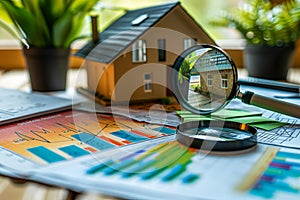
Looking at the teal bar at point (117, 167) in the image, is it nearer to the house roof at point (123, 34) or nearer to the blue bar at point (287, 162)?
the blue bar at point (287, 162)

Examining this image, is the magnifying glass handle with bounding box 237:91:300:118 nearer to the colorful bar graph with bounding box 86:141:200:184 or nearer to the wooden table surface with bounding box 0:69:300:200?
the colorful bar graph with bounding box 86:141:200:184

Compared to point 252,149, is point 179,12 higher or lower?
higher

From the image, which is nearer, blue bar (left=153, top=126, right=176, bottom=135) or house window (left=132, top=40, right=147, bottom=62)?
blue bar (left=153, top=126, right=176, bottom=135)

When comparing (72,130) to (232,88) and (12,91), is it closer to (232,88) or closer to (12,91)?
(232,88)

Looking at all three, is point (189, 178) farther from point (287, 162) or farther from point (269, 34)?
point (269, 34)

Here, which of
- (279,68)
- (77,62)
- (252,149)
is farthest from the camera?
(77,62)

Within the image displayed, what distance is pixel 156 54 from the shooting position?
0.82 meters

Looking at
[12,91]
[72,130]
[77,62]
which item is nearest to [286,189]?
[72,130]

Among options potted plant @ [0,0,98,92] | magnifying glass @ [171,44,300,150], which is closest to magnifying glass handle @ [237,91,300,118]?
magnifying glass @ [171,44,300,150]

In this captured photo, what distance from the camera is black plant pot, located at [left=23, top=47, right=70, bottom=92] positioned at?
98 cm

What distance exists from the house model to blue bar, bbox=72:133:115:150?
0.23 m

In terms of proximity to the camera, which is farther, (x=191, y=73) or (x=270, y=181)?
(x=191, y=73)

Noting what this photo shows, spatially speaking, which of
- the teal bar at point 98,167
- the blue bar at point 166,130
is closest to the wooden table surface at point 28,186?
the teal bar at point 98,167

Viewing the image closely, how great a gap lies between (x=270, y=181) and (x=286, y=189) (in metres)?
0.02
